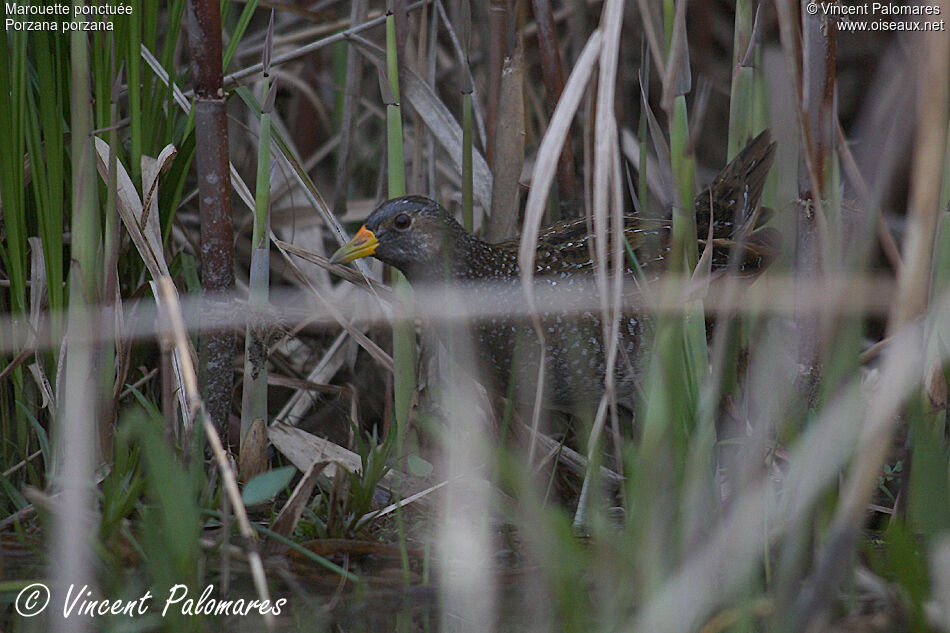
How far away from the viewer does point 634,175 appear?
3168mm

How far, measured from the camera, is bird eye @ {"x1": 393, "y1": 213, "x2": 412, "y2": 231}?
2.29 metres

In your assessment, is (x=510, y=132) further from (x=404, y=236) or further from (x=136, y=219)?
(x=136, y=219)

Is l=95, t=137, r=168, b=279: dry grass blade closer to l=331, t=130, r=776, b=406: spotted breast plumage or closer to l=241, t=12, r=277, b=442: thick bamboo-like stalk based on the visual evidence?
l=241, t=12, r=277, b=442: thick bamboo-like stalk

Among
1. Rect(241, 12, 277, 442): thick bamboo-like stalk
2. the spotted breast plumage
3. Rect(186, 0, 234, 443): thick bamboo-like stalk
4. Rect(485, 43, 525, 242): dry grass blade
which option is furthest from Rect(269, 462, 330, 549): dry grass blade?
Rect(485, 43, 525, 242): dry grass blade

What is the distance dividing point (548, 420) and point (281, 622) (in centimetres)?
137

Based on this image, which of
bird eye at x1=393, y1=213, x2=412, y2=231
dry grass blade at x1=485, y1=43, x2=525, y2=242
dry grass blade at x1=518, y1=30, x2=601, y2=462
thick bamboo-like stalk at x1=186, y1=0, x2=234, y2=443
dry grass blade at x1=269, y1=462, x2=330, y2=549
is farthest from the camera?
dry grass blade at x1=485, y1=43, x2=525, y2=242

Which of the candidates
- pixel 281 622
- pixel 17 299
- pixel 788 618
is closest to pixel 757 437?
pixel 788 618

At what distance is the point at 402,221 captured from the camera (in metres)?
2.31

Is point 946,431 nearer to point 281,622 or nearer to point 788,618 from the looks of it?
point 788,618

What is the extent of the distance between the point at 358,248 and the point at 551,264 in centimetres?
51

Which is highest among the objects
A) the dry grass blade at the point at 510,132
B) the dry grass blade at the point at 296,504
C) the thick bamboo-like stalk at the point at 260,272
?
the dry grass blade at the point at 510,132

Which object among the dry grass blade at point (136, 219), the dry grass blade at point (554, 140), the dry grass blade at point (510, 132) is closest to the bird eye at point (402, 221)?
the dry grass blade at point (510, 132)

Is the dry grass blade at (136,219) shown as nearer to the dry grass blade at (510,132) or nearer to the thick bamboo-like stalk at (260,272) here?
the thick bamboo-like stalk at (260,272)

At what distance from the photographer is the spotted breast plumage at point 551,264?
2293 mm
